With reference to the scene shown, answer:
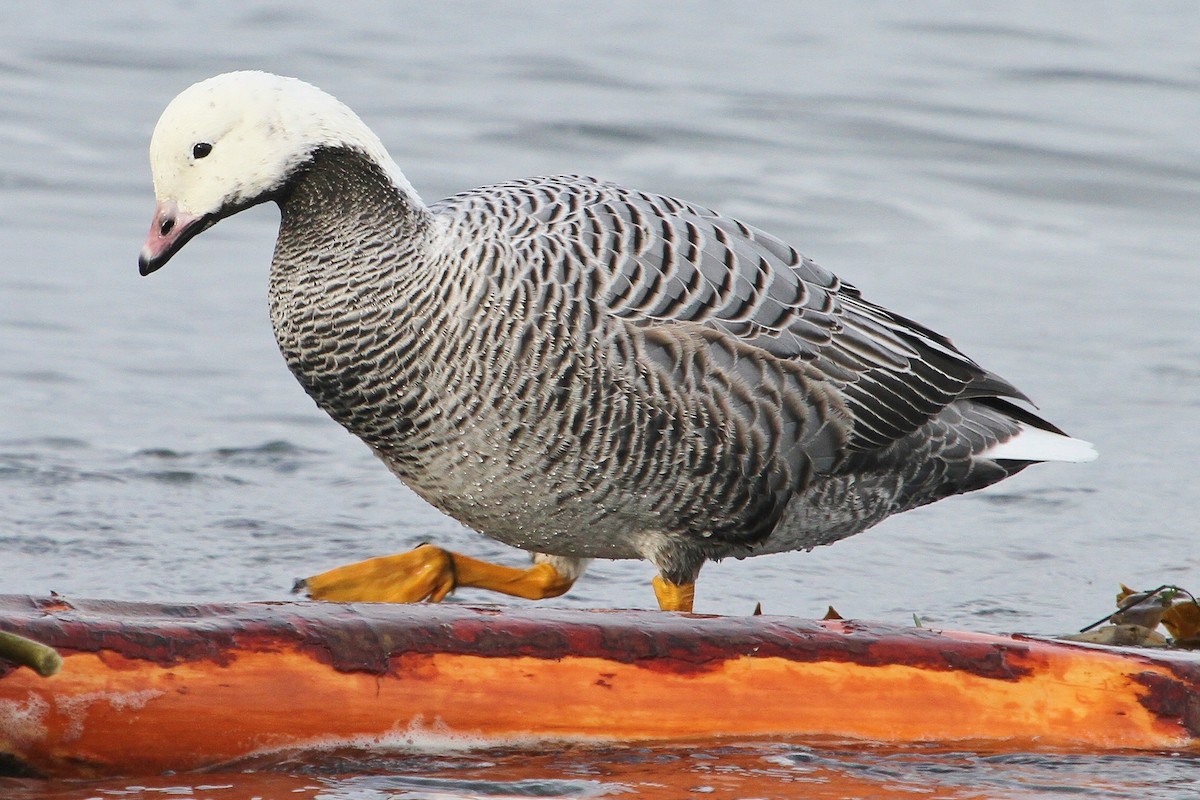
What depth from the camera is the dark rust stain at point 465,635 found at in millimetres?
3834

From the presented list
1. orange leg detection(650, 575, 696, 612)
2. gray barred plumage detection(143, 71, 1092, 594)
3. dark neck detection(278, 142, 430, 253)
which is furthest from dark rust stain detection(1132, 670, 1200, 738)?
dark neck detection(278, 142, 430, 253)

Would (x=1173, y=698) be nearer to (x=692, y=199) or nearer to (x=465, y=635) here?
(x=465, y=635)

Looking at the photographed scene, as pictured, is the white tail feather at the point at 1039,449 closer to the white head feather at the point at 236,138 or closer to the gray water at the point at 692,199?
the gray water at the point at 692,199

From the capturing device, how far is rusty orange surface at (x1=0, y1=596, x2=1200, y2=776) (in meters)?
3.81

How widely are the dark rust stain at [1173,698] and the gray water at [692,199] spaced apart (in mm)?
178

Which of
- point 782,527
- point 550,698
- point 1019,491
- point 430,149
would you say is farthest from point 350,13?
point 550,698

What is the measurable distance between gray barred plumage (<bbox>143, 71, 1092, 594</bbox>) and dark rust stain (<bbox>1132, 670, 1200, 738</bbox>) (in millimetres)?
1826

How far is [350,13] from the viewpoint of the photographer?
16.9 metres

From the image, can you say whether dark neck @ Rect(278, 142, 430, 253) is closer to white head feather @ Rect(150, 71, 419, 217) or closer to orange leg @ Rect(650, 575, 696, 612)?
white head feather @ Rect(150, 71, 419, 217)

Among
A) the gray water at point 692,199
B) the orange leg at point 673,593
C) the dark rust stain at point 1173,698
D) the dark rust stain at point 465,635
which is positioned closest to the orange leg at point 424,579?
the gray water at point 692,199

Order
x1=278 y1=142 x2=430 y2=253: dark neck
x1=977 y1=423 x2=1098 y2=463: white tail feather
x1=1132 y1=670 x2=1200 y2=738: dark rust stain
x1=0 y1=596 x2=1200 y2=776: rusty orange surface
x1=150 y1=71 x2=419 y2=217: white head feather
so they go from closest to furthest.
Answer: x1=0 y1=596 x2=1200 y2=776: rusty orange surface
x1=1132 y1=670 x2=1200 y2=738: dark rust stain
x1=150 y1=71 x2=419 y2=217: white head feather
x1=278 y1=142 x2=430 y2=253: dark neck
x1=977 y1=423 x2=1098 y2=463: white tail feather

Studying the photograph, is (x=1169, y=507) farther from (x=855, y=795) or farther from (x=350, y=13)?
(x=350, y=13)

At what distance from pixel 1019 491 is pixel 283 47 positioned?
9025mm

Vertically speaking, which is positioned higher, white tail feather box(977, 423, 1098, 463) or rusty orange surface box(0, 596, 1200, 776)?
white tail feather box(977, 423, 1098, 463)
